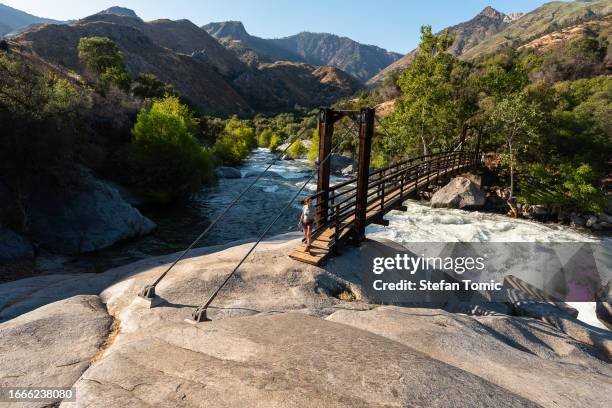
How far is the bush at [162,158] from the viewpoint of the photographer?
2578 cm

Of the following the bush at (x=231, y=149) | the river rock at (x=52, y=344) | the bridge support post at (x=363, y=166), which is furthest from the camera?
the bush at (x=231, y=149)

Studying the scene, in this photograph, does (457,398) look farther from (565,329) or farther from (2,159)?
(2,159)

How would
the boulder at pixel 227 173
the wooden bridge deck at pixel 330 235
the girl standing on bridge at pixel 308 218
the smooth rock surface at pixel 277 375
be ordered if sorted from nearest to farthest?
the smooth rock surface at pixel 277 375, the wooden bridge deck at pixel 330 235, the girl standing on bridge at pixel 308 218, the boulder at pixel 227 173

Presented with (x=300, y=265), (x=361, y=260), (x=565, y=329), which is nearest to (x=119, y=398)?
(x=300, y=265)

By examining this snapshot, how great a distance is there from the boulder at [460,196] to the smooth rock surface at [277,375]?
2474cm

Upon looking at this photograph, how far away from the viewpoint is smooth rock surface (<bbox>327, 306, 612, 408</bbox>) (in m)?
4.71

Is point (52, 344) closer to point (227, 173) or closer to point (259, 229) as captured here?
point (259, 229)

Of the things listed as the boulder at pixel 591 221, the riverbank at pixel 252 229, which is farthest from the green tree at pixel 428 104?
the boulder at pixel 591 221

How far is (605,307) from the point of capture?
13031 millimetres

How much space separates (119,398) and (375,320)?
4.75 meters

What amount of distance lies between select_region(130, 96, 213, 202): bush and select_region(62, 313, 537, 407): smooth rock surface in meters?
22.7

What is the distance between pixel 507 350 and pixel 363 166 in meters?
6.57

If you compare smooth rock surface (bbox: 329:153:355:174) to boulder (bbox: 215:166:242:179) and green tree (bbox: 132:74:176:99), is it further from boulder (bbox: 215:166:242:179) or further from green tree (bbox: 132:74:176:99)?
green tree (bbox: 132:74:176:99)

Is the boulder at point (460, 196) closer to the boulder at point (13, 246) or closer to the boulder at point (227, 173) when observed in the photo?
the boulder at point (227, 173)
